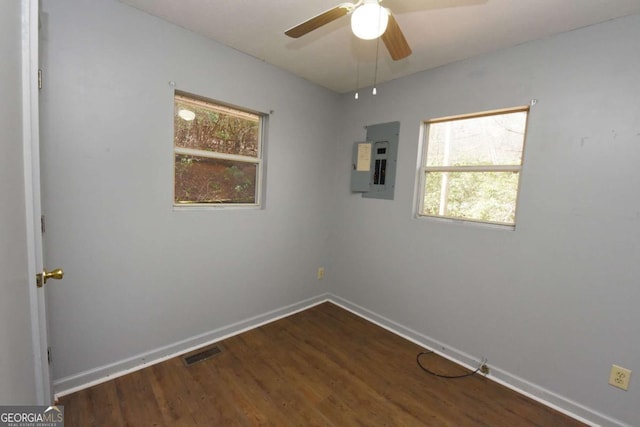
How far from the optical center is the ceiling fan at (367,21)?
46.2 inches

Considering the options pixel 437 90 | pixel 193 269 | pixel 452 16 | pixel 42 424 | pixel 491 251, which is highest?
pixel 452 16

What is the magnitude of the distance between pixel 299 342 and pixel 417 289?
3.87 feet

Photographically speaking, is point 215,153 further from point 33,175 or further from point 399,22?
point 399,22

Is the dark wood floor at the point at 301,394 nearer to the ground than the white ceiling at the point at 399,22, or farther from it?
nearer to the ground

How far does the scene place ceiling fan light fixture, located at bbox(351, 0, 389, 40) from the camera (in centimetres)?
116

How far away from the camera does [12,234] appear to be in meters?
0.78

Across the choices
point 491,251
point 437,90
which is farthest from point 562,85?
point 491,251

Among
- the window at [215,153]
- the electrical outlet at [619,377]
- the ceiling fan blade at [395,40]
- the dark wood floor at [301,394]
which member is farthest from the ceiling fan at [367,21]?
the electrical outlet at [619,377]

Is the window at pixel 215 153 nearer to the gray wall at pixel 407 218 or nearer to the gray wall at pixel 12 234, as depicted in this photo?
the gray wall at pixel 407 218

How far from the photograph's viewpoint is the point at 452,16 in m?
1.70

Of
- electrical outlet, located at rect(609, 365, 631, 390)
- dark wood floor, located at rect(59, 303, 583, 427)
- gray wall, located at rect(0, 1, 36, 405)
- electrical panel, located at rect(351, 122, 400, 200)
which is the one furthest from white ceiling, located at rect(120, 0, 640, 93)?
dark wood floor, located at rect(59, 303, 583, 427)

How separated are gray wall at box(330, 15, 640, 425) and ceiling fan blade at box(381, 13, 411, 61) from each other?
3.30 feet

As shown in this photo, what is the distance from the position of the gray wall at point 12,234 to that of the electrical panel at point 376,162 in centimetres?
247

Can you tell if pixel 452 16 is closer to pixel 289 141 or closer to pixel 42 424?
pixel 289 141
